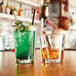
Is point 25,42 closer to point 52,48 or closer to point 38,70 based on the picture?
point 52,48

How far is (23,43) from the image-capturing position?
795 mm

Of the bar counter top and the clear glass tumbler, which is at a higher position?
the clear glass tumbler

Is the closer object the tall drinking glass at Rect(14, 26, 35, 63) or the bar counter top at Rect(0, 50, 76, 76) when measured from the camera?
the bar counter top at Rect(0, 50, 76, 76)

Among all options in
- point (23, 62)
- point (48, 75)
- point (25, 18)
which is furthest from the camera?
point (25, 18)

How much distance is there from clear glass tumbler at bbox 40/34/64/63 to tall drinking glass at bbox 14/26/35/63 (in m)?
0.04

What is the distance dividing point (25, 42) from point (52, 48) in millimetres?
98

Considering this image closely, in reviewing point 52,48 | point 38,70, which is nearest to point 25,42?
point 52,48

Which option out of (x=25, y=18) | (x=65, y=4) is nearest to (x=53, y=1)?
(x=65, y=4)

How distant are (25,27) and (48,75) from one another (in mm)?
311

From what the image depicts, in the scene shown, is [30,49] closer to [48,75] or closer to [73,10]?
[48,75]

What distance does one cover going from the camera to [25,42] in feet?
2.59

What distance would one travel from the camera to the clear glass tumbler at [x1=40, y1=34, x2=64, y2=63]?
780 millimetres

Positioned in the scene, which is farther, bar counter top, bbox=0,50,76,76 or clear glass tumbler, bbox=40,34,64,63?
clear glass tumbler, bbox=40,34,64,63

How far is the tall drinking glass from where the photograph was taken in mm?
779
